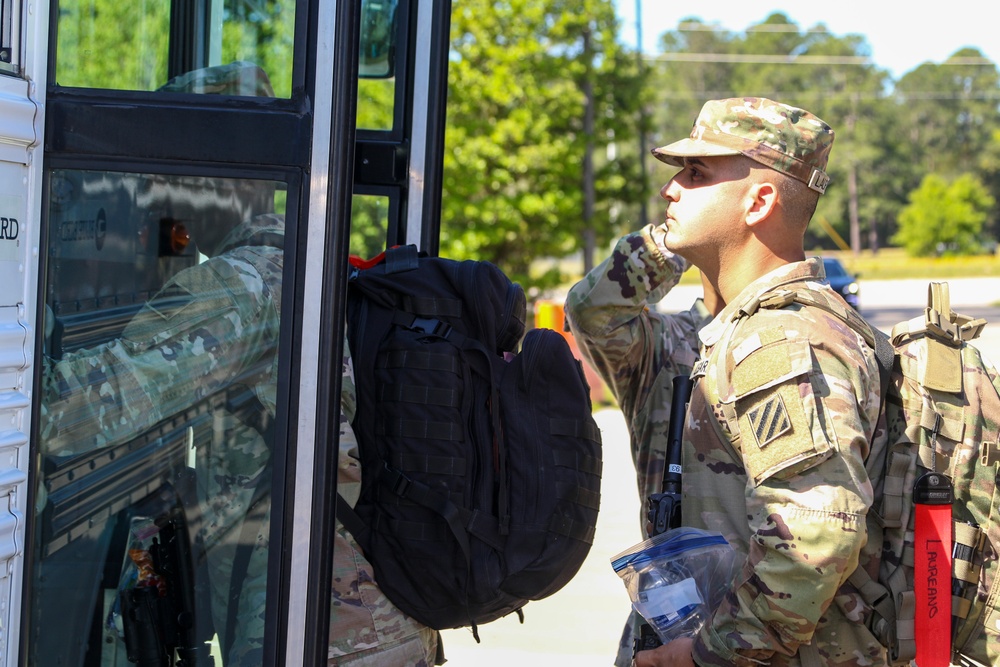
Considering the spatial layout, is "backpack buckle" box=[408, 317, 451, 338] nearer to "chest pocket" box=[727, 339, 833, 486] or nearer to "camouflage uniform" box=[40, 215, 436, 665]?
"camouflage uniform" box=[40, 215, 436, 665]

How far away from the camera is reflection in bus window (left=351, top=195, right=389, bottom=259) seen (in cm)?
271

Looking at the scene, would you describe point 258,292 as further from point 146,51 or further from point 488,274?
point 146,51

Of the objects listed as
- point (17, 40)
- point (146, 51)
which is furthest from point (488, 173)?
point (17, 40)

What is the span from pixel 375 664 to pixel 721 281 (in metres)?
1.01

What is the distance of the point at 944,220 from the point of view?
5022 cm

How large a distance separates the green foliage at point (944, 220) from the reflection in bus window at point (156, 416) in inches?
2074

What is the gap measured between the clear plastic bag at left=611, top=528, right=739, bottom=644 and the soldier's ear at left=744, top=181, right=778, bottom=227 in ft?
2.02

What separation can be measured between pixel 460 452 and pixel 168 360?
1.78ft

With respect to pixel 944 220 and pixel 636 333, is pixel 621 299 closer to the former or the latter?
pixel 636 333

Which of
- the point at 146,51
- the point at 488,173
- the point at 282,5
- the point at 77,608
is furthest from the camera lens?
the point at 488,173

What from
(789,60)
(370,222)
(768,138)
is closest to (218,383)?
(370,222)

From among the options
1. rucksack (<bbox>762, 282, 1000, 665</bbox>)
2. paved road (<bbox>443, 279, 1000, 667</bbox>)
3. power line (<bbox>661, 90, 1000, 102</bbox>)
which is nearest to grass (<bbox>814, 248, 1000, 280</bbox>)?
power line (<bbox>661, 90, 1000, 102</bbox>)

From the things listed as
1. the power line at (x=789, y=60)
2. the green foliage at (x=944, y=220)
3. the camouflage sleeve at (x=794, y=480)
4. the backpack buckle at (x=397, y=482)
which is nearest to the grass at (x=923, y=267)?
the green foliage at (x=944, y=220)

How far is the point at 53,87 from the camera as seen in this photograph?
1758mm
